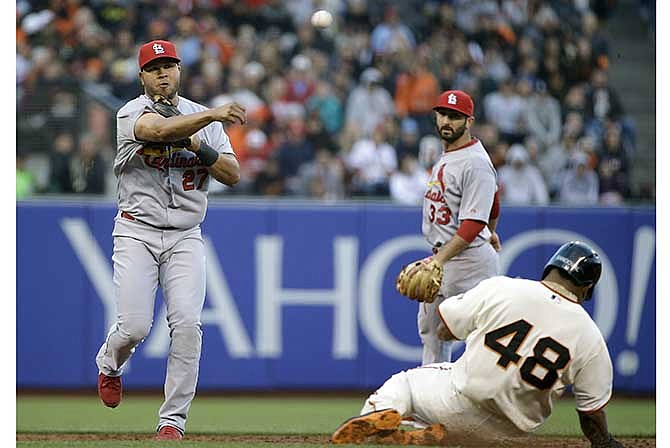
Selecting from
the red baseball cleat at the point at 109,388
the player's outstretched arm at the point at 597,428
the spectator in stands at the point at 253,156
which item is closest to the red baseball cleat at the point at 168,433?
the red baseball cleat at the point at 109,388

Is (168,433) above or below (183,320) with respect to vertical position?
below

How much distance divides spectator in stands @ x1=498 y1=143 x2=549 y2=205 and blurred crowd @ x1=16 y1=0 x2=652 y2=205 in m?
0.02

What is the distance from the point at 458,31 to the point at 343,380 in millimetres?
6003

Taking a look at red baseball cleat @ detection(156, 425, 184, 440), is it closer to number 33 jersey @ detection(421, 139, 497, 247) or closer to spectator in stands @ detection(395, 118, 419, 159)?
number 33 jersey @ detection(421, 139, 497, 247)

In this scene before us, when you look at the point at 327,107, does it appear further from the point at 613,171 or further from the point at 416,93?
the point at 613,171

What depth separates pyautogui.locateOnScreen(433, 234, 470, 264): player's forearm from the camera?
22.0ft

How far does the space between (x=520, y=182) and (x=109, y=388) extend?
7061mm

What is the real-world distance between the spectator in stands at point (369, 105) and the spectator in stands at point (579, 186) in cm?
218

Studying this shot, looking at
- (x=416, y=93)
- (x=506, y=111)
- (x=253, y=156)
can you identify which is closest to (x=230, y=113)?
(x=253, y=156)

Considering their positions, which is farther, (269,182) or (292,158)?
(292,158)

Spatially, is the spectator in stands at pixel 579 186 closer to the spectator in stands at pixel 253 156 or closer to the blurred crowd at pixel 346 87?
the blurred crowd at pixel 346 87

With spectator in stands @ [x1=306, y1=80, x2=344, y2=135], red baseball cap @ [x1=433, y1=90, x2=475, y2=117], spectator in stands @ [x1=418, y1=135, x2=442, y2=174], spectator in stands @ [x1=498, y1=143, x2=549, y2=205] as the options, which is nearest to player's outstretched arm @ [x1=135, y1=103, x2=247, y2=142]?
red baseball cap @ [x1=433, y1=90, x2=475, y2=117]

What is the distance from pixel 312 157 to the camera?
12250 mm

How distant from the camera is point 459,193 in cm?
693
